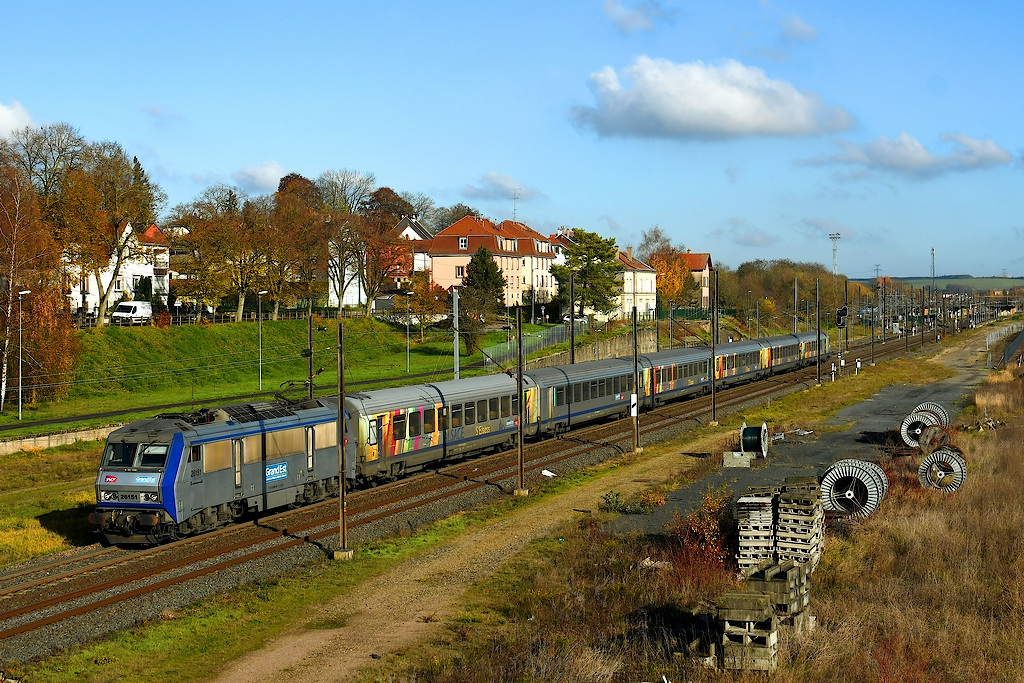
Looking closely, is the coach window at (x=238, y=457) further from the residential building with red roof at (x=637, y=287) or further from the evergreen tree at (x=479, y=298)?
the residential building with red roof at (x=637, y=287)

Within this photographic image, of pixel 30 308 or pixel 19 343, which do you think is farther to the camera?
pixel 30 308

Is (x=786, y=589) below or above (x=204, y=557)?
above

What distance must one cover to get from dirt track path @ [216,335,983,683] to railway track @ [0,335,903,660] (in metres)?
2.70

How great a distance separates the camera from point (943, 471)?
29.0 metres

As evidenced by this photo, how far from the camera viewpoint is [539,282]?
12350cm

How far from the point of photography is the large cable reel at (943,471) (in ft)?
94.7

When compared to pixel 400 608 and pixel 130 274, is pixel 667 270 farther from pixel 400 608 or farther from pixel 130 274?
pixel 400 608

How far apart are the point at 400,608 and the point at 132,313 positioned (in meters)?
65.6

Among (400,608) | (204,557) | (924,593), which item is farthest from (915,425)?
(204,557)

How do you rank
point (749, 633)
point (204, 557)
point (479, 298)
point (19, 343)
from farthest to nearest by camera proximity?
point (479, 298), point (19, 343), point (204, 557), point (749, 633)

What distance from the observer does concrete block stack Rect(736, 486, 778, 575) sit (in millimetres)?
20688

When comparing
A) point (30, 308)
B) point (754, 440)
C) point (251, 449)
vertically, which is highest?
point (30, 308)

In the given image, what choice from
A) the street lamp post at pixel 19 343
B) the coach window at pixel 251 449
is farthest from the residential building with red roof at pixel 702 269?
the coach window at pixel 251 449

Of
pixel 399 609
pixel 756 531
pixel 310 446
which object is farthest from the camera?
pixel 310 446
